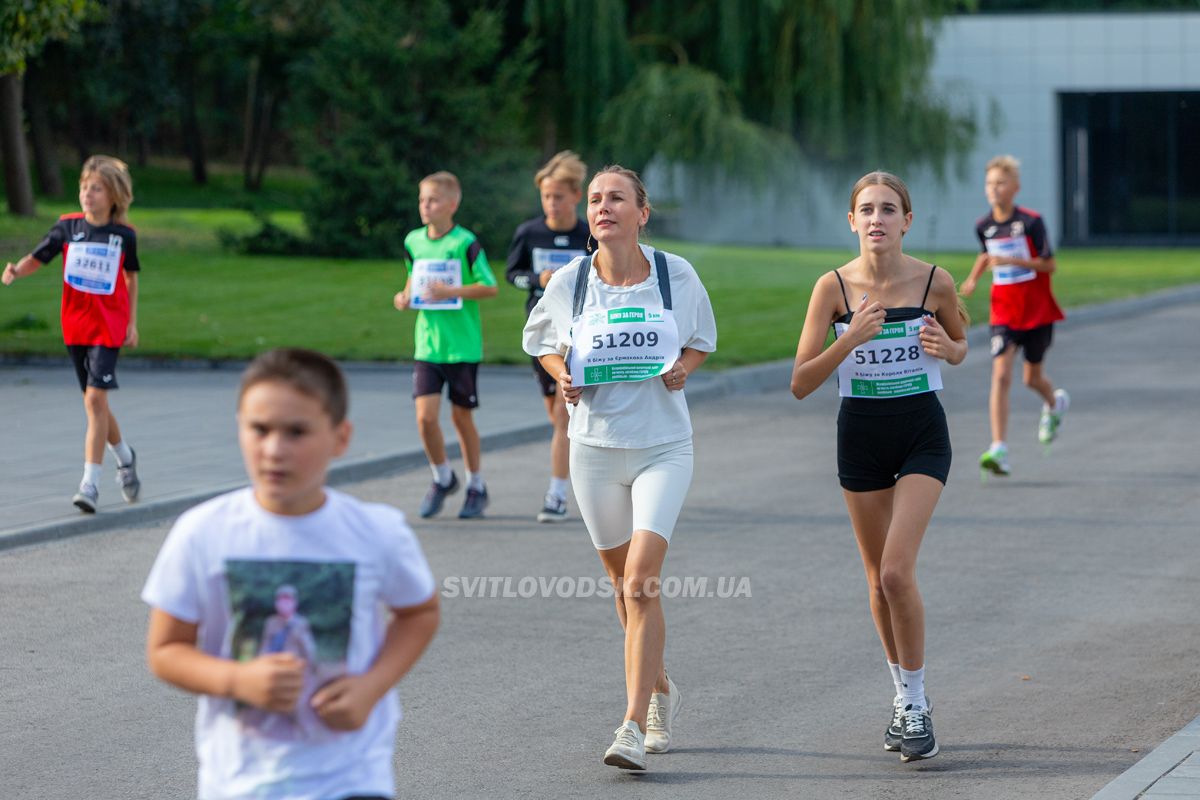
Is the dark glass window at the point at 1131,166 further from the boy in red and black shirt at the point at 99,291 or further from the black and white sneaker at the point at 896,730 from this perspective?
the black and white sneaker at the point at 896,730

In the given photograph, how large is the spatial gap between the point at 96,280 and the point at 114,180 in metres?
0.59

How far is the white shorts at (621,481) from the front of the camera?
581 cm

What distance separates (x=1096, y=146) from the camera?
46750 mm

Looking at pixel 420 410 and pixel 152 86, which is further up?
pixel 152 86

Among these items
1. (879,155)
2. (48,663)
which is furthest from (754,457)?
(879,155)

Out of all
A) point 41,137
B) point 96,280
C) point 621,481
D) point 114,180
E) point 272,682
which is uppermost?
point 41,137

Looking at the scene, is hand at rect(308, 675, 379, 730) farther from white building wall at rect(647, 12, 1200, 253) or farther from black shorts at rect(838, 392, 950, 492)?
white building wall at rect(647, 12, 1200, 253)

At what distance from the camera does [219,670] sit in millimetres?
3023

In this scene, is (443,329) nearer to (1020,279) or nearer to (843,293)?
(1020,279)

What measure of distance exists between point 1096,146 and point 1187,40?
139 inches

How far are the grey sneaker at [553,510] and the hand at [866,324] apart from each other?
488 cm

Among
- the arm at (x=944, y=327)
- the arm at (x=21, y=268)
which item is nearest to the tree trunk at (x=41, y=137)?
the arm at (x=21, y=268)

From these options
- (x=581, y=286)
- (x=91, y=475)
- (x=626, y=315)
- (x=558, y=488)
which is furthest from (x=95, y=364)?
(x=626, y=315)

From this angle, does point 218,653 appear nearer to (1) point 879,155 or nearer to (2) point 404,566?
(2) point 404,566
